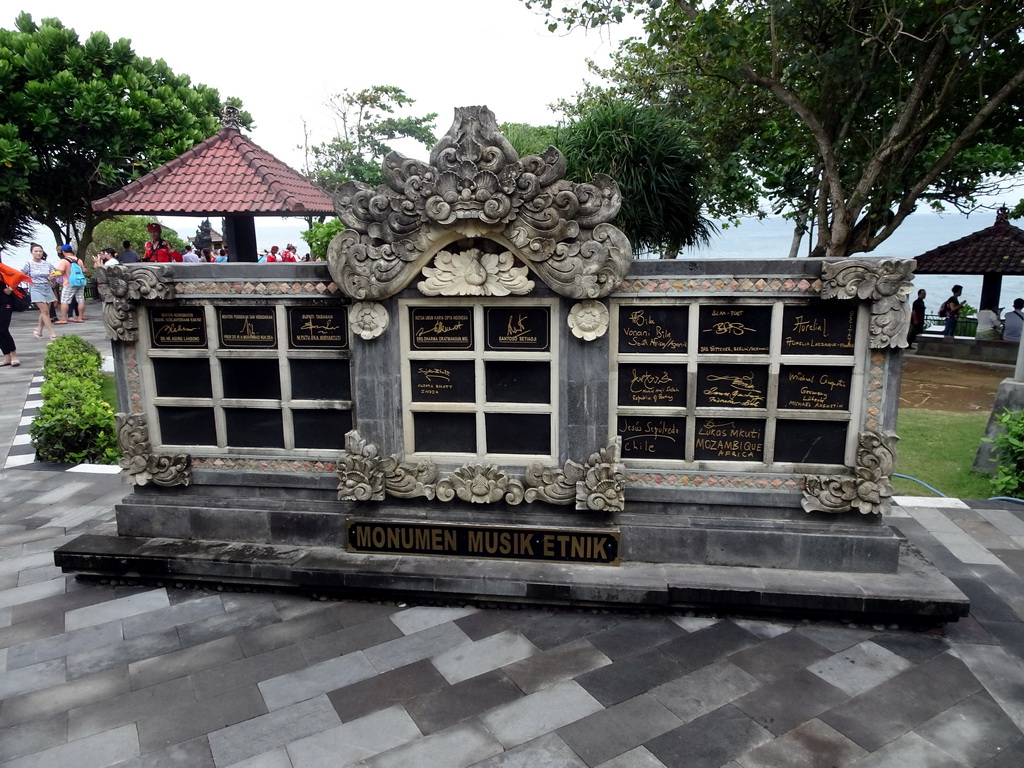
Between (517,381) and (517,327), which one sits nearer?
(517,327)

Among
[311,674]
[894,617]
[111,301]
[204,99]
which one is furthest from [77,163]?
[894,617]

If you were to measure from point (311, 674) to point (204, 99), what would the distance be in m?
28.0

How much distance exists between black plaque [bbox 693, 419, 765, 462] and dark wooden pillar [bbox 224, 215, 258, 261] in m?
6.97

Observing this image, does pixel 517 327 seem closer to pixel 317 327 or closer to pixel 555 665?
pixel 317 327

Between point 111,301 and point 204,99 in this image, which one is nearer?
point 111,301

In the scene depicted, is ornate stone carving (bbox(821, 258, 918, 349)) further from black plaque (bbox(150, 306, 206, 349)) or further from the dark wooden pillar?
the dark wooden pillar

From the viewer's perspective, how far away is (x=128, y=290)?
22.1ft

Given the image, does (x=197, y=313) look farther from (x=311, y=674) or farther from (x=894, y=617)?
(x=894, y=617)

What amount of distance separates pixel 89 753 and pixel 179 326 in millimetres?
3909

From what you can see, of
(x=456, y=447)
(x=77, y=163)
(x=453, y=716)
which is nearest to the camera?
(x=453, y=716)

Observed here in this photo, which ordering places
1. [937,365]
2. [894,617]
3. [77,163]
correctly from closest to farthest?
1. [894,617]
2. [937,365]
3. [77,163]

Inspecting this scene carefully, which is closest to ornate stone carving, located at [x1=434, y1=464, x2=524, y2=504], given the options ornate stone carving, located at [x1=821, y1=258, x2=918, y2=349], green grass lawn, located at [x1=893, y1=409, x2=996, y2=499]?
ornate stone carving, located at [x1=821, y1=258, x2=918, y2=349]

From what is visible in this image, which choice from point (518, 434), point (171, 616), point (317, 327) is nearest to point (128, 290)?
point (317, 327)

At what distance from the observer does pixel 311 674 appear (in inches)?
213
